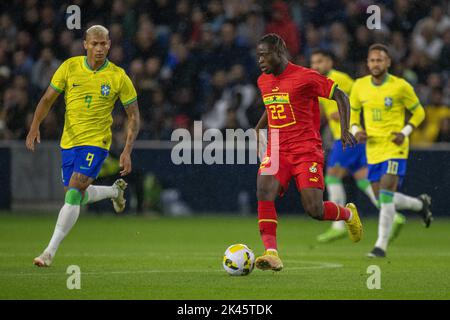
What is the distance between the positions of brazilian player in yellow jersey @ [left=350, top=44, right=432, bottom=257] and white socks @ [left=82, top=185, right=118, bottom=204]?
3037mm

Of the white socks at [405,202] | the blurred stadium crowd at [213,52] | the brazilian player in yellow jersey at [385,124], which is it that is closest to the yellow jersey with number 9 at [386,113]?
the brazilian player in yellow jersey at [385,124]

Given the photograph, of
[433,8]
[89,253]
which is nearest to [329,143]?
[433,8]

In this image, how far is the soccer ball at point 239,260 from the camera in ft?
33.2

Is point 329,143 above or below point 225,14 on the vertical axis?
below

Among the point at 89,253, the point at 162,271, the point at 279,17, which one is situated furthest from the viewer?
the point at 279,17

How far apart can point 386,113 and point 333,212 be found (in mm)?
2880

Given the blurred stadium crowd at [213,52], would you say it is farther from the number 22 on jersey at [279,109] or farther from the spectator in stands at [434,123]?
the number 22 on jersey at [279,109]

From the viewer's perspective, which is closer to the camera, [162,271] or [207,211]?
[162,271]

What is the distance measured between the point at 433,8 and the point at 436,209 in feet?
12.8

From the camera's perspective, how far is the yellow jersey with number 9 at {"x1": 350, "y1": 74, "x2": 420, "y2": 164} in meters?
13.1

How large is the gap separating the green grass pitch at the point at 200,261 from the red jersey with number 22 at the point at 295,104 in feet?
3.98

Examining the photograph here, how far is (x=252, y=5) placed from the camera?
20484mm

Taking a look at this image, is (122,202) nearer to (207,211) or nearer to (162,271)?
(162,271)

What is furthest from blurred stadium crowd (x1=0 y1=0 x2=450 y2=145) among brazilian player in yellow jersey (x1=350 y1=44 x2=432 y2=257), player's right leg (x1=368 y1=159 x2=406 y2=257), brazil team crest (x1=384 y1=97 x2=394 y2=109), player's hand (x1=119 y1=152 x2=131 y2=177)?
player's hand (x1=119 y1=152 x2=131 y2=177)
